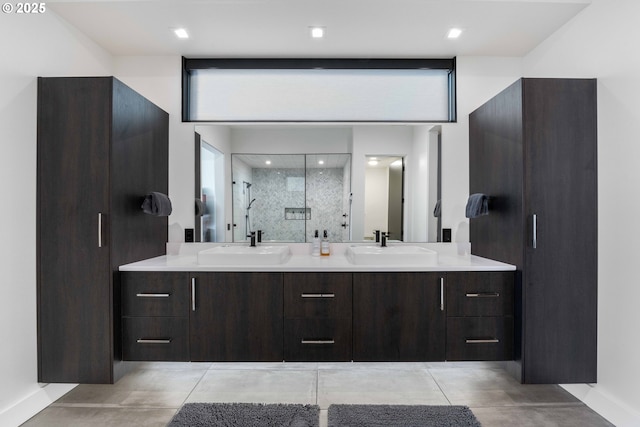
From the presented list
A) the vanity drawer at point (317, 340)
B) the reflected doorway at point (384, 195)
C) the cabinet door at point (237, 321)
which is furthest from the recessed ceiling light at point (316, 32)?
the vanity drawer at point (317, 340)

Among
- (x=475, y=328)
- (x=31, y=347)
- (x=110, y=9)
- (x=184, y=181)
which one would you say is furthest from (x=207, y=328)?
(x=110, y=9)

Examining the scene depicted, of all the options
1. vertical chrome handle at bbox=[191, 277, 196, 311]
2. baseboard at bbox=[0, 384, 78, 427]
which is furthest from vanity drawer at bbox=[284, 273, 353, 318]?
baseboard at bbox=[0, 384, 78, 427]

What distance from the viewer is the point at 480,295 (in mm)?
2289

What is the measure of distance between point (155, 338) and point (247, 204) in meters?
1.18

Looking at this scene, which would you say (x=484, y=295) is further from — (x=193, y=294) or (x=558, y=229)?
(x=193, y=294)

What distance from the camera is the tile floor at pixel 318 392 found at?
2.03m

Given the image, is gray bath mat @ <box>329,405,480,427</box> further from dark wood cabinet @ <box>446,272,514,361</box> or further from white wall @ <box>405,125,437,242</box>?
white wall @ <box>405,125,437,242</box>

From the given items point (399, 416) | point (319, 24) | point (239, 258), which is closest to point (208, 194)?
point (239, 258)

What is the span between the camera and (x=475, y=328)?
2.29m

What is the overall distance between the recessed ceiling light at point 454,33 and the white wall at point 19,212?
274 centimetres

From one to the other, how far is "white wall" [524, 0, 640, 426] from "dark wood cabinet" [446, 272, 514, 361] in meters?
0.52

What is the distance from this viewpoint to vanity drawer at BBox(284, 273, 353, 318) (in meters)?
2.28

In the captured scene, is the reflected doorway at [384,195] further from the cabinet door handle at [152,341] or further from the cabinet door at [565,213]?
the cabinet door handle at [152,341]

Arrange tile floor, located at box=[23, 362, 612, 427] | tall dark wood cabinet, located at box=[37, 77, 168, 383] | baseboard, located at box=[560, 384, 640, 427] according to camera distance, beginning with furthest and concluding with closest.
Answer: tall dark wood cabinet, located at box=[37, 77, 168, 383] < tile floor, located at box=[23, 362, 612, 427] < baseboard, located at box=[560, 384, 640, 427]
